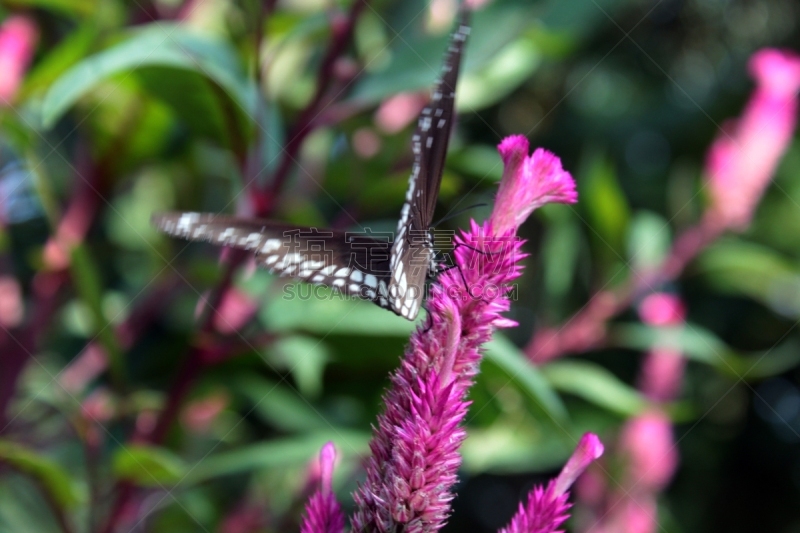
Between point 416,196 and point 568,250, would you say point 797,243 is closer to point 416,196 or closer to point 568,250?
point 568,250

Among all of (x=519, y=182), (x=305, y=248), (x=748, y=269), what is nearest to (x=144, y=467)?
(x=305, y=248)

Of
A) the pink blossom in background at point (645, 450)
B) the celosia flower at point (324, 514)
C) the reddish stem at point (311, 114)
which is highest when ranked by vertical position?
the reddish stem at point (311, 114)

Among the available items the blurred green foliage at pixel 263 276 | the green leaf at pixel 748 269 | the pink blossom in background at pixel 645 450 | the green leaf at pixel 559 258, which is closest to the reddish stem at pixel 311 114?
the blurred green foliage at pixel 263 276

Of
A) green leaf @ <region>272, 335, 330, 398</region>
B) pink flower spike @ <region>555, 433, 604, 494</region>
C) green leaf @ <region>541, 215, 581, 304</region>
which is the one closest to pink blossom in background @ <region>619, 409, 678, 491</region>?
green leaf @ <region>541, 215, 581, 304</region>

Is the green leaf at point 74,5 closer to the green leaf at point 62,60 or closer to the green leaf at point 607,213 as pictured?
the green leaf at point 62,60

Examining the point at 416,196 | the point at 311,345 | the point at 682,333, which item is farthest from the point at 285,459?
the point at 682,333

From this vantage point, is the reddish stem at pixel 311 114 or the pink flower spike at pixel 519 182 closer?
the pink flower spike at pixel 519 182

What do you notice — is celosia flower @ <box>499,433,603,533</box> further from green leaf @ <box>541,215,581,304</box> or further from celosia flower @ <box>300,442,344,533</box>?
green leaf @ <box>541,215,581,304</box>
